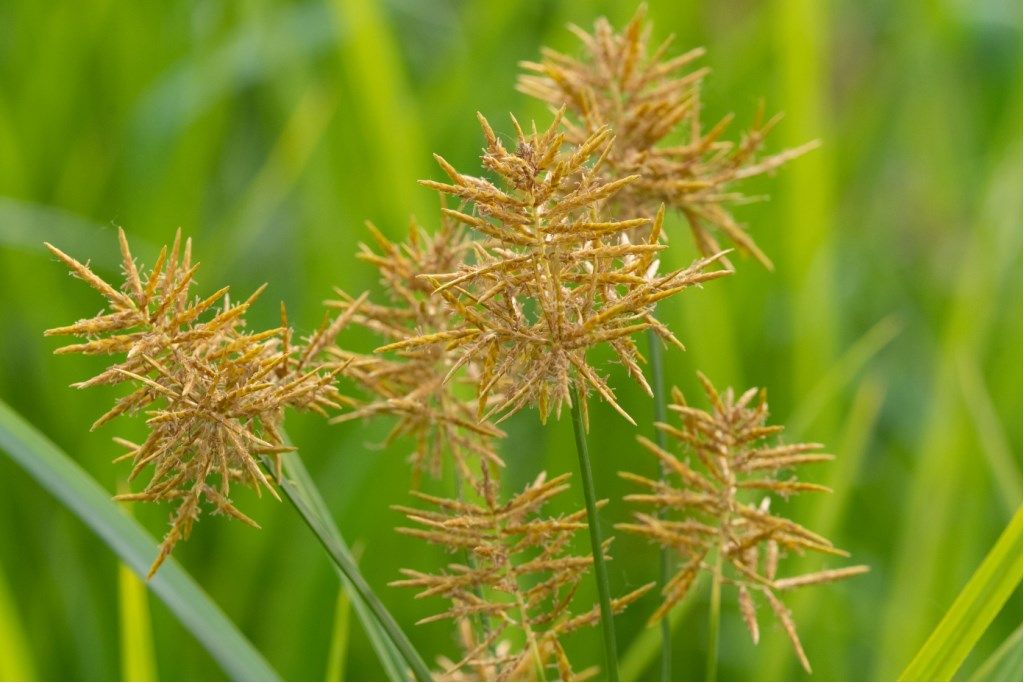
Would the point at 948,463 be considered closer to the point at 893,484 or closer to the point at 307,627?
the point at 893,484

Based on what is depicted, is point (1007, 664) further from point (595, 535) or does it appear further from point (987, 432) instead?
point (987, 432)

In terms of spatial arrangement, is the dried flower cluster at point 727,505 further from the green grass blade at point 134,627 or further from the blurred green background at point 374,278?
the blurred green background at point 374,278

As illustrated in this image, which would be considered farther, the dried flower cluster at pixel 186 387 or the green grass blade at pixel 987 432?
the green grass blade at pixel 987 432

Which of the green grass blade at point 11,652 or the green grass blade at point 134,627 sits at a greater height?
the green grass blade at point 134,627

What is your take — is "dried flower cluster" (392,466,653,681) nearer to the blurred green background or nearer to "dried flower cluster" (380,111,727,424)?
"dried flower cluster" (380,111,727,424)

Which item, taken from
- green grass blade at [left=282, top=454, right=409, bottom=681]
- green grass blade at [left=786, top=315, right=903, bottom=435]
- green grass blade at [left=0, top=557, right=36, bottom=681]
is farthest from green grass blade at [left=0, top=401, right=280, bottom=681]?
green grass blade at [left=786, top=315, right=903, bottom=435]

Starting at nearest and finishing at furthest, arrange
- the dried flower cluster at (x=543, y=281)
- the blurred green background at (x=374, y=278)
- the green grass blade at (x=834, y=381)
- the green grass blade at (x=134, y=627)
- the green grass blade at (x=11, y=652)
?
1. the dried flower cluster at (x=543, y=281)
2. the green grass blade at (x=134, y=627)
3. the green grass blade at (x=11, y=652)
4. the green grass blade at (x=834, y=381)
5. the blurred green background at (x=374, y=278)

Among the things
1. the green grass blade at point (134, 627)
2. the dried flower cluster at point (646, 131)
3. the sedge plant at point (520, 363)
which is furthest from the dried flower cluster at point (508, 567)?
the green grass blade at point (134, 627)
